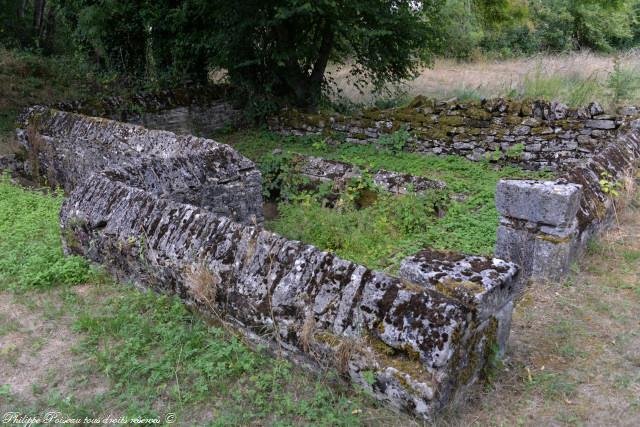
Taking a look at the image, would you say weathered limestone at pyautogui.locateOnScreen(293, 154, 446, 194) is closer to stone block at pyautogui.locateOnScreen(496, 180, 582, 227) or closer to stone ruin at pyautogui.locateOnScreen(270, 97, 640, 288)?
stone ruin at pyautogui.locateOnScreen(270, 97, 640, 288)

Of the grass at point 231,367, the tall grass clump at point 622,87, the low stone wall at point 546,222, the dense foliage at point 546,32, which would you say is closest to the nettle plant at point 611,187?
the low stone wall at point 546,222

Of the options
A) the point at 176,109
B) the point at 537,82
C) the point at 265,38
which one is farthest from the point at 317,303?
the point at 265,38

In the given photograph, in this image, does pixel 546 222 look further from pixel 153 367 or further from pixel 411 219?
pixel 153 367

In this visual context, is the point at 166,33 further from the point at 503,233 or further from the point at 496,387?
the point at 496,387

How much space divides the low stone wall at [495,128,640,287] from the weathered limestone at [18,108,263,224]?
264cm

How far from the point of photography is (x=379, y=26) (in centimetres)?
1224

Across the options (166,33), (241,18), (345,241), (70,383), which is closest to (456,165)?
(345,241)

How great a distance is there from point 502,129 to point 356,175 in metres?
3.06

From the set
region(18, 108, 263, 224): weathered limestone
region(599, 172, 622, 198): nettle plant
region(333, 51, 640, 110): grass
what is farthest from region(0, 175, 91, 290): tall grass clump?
region(333, 51, 640, 110): grass

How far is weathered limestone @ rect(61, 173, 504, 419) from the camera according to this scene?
2.86m

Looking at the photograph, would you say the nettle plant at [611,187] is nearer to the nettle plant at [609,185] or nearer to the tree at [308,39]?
the nettle plant at [609,185]

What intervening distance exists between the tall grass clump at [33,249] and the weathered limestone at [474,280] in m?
3.19

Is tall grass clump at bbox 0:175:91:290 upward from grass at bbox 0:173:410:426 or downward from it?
downward

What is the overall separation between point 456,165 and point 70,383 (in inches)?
306
